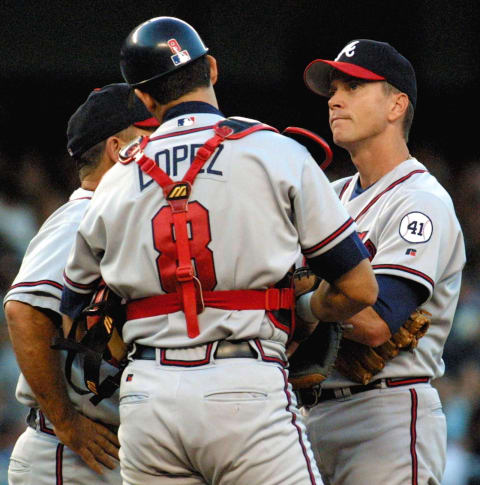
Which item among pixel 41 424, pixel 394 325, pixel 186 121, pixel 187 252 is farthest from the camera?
pixel 41 424

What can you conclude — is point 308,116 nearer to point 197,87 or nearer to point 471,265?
point 471,265

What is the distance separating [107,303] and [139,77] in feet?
2.35

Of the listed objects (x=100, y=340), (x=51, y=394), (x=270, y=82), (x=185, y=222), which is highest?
(x=185, y=222)

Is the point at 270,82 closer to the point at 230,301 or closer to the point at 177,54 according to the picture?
the point at 177,54

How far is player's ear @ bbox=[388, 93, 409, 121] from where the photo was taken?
414cm

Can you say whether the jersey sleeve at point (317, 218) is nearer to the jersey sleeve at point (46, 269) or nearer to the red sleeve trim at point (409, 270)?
the red sleeve trim at point (409, 270)

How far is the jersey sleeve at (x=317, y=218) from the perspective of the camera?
2.87 meters

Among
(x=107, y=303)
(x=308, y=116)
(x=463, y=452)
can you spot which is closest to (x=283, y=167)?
(x=107, y=303)

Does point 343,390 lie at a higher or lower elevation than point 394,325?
lower

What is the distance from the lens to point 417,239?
3.55 meters

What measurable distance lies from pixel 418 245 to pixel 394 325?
1.05 feet

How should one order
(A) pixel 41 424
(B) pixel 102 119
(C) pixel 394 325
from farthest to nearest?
(B) pixel 102 119 < (A) pixel 41 424 < (C) pixel 394 325

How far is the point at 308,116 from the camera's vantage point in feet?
29.9

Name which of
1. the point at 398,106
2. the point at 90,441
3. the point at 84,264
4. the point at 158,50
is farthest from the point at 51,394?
the point at 398,106
